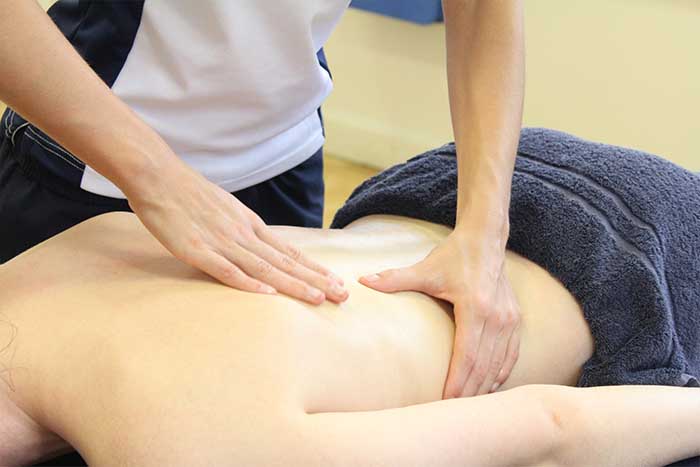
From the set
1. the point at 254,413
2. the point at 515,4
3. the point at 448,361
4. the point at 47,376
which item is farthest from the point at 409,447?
the point at 515,4

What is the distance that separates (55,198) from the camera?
1405 millimetres

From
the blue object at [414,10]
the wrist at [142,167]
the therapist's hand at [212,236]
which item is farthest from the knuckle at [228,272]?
the blue object at [414,10]

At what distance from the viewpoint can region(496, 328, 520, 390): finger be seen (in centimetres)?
120

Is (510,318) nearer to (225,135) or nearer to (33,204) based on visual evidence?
(225,135)

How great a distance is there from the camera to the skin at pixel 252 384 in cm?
88

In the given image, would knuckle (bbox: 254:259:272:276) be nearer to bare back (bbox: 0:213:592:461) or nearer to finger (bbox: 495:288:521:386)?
bare back (bbox: 0:213:592:461)

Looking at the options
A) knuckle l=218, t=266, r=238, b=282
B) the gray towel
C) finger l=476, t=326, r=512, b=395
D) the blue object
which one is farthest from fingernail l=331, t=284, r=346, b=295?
the blue object

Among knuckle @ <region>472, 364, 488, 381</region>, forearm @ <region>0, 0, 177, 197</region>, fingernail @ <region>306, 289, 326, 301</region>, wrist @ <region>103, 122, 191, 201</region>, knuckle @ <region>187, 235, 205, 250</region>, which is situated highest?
forearm @ <region>0, 0, 177, 197</region>

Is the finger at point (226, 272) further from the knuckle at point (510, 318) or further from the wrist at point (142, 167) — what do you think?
the knuckle at point (510, 318)

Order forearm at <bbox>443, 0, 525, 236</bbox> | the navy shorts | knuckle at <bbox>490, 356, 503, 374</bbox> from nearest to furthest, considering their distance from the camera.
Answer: knuckle at <bbox>490, 356, 503, 374</bbox> < forearm at <bbox>443, 0, 525, 236</bbox> < the navy shorts

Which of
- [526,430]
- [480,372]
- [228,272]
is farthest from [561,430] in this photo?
[228,272]

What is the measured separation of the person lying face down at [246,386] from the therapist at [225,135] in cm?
5

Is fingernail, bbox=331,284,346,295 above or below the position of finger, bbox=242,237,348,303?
below

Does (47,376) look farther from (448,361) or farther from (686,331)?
(686,331)
